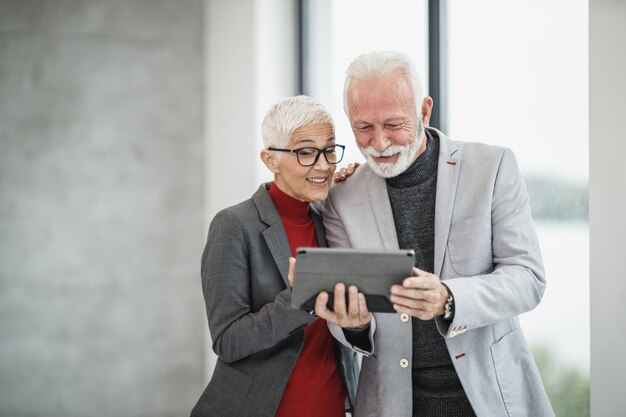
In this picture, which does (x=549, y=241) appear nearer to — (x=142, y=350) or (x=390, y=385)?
(x=390, y=385)

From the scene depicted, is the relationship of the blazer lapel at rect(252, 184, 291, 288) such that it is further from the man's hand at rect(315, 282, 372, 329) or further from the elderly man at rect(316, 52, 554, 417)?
the man's hand at rect(315, 282, 372, 329)

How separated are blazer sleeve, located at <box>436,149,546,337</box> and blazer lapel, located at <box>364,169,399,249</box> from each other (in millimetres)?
242

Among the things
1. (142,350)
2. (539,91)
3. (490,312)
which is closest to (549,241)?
(539,91)

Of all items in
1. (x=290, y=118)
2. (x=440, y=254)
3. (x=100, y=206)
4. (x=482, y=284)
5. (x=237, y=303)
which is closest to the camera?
(x=482, y=284)

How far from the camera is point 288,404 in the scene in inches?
72.9

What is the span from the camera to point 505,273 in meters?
1.64

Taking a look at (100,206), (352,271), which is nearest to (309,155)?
(352,271)

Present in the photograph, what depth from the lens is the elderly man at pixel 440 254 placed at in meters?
1.62

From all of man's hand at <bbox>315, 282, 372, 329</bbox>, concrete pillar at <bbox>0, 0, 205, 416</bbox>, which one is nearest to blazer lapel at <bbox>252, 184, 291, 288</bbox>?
man's hand at <bbox>315, 282, 372, 329</bbox>

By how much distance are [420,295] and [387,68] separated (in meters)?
0.75

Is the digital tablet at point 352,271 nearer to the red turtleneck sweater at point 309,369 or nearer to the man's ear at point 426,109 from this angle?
the red turtleneck sweater at point 309,369

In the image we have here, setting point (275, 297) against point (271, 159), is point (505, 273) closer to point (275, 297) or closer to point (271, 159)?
point (275, 297)

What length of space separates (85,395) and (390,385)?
8.66 ft

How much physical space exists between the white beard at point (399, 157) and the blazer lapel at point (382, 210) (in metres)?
0.07
